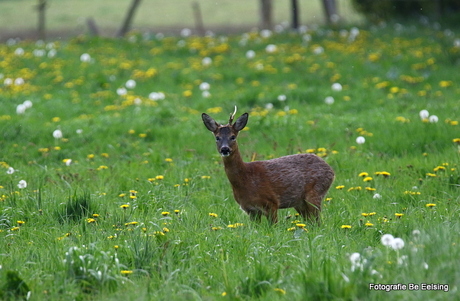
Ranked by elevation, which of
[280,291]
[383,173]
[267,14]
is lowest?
[267,14]

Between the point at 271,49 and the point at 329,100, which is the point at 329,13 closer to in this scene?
the point at 271,49

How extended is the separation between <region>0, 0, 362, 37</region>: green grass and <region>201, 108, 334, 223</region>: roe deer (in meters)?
21.2

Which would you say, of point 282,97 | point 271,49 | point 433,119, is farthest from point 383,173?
point 271,49

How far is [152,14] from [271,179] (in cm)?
3310

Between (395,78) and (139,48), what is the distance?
7583 mm

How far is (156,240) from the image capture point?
591 centimetres

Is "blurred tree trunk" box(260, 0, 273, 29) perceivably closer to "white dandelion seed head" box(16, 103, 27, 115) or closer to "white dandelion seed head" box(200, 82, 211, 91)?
"white dandelion seed head" box(200, 82, 211, 91)

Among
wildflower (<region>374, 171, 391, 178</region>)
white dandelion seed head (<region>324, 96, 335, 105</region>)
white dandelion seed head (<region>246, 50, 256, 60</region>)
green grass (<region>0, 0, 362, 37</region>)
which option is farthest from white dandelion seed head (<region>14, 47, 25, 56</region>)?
wildflower (<region>374, 171, 391, 178</region>)

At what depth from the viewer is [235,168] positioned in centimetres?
707

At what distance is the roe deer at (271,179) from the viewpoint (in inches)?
275

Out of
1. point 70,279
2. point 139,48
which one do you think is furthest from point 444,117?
point 139,48

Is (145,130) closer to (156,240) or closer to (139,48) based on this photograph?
(156,240)

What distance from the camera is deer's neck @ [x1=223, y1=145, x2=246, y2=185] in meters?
7.05

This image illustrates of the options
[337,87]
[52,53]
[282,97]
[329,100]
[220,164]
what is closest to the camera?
[220,164]
